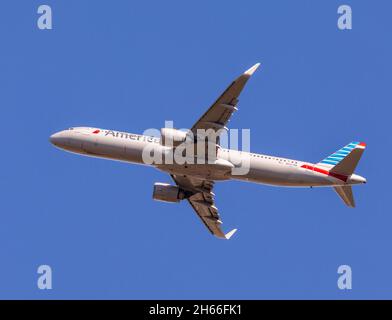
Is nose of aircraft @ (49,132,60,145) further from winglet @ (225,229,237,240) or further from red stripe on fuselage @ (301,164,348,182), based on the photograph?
red stripe on fuselage @ (301,164,348,182)

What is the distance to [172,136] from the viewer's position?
219 ft

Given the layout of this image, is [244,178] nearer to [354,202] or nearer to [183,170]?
[183,170]

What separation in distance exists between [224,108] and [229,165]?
596 cm

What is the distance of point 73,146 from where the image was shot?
2795 inches

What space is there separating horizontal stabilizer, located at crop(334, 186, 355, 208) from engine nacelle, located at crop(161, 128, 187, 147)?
47.6 feet

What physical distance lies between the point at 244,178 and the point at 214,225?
34.6ft

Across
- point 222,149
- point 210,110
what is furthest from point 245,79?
point 222,149

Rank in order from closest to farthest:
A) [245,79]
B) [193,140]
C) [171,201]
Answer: [245,79]
[193,140]
[171,201]

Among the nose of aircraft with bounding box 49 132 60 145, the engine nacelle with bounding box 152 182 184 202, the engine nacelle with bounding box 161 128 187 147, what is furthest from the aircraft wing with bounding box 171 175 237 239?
the nose of aircraft with bounding box 49 132 60 145

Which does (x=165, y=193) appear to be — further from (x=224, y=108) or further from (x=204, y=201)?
(x=224, y=108)

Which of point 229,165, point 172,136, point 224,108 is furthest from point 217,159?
point 224,108

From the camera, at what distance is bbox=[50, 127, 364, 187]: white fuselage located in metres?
68.5

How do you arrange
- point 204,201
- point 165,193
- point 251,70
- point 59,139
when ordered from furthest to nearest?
point 204,201, point 165,193, point 59,139, point 251,70

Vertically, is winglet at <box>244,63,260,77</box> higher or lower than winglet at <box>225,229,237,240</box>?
higher
